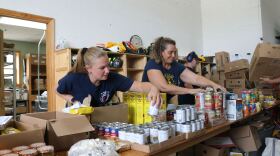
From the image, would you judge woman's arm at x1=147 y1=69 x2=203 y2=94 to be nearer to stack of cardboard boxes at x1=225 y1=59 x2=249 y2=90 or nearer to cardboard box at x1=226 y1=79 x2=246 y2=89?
stack of cardboard boxes at x1=225 y1=59 x2=249 y2=90

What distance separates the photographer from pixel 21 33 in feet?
22.7

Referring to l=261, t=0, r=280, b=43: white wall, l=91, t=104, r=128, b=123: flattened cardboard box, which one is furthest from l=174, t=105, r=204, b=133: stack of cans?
l=261, t=0, r=280, b=43: white wall

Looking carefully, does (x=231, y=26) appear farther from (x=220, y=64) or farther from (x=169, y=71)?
(x=169, y=71)

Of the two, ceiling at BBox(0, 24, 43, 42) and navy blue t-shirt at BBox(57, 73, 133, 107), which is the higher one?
ceiling at BBox(0, 24, 43, 42)

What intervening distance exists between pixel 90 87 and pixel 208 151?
1.26 m

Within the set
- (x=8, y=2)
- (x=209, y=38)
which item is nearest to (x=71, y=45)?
(x=8, y=2)

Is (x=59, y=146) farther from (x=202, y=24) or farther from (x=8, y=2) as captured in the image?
(x=202, y=24)

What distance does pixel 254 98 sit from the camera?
2.39 metres

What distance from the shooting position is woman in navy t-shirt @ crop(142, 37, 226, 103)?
2064 mm

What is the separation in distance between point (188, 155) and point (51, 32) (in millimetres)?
2456

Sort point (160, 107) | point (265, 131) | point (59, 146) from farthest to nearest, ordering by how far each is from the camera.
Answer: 1. point (265, 131)
2. point (160, 107)
3. point (59, 146)

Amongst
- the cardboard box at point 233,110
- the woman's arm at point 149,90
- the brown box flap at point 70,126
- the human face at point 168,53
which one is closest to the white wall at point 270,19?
the human face at point 168,53

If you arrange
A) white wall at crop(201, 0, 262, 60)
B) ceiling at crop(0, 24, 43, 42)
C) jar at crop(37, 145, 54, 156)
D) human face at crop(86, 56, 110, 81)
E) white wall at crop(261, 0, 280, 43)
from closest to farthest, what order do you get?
jar at crop(37, 145, 54, 156) → human face at crop(86, 56, 110, 81) → white wall at crop(201, 0, 262, 60) → white wall at crop(261, 0, 280, 43) → ceiling at crop(0, 24, 43, 42)

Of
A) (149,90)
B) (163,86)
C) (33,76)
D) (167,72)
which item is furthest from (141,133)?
(33,76)
